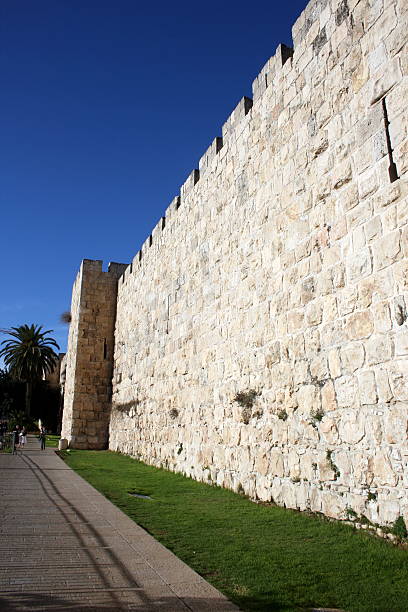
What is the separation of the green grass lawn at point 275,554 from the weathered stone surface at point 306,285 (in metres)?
0.36

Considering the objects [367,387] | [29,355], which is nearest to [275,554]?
[367,387]

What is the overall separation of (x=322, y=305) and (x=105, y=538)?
306 centimetres

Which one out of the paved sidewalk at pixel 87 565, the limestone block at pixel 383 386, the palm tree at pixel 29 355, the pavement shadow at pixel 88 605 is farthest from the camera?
the palm tree at pixel 29 355

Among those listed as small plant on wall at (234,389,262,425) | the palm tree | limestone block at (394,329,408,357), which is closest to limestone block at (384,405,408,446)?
limestone block at (394,329,408,357)

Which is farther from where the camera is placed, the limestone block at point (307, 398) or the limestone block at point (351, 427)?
the limestone block at point (307, 398)

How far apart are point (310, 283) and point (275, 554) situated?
9.17 ft

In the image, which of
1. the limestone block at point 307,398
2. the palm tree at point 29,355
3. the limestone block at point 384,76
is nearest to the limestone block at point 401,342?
the limestone block at point 307,398

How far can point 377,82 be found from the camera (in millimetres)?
4797

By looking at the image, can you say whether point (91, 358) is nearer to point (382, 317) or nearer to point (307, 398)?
point (307, 398)

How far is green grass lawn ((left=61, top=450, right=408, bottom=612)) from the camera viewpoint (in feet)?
9.98

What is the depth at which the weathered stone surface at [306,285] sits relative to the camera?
14.5 feet

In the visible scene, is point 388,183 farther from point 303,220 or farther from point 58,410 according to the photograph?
point 58,410

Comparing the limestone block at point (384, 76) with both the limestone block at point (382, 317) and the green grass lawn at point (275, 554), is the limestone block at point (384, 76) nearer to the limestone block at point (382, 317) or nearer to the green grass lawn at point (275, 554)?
the limestone block at point (382, 317)

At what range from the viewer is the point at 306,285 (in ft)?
18.6
